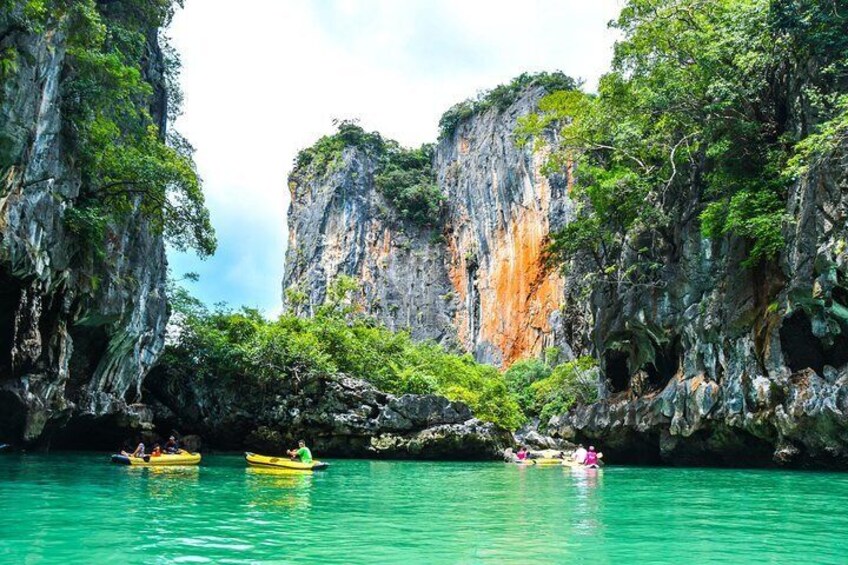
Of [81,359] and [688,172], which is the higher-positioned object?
[688,172]

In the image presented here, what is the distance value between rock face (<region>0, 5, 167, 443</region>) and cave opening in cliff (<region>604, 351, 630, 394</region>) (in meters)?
17.7

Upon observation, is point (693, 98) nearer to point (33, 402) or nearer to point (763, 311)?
point (763, 311)

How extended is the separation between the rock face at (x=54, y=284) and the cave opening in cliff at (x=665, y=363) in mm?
17880

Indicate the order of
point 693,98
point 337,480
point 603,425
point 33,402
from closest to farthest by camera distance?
point 337,480 → point 33,402 → point 693,98 → point 603,425

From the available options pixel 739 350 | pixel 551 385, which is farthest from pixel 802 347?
pixel 551 385

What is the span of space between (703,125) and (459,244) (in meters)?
45.9

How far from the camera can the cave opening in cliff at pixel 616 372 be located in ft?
91.2

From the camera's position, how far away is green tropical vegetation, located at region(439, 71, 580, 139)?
5792cm

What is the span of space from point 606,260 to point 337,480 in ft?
49.5

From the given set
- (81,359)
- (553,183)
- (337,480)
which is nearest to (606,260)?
(337,480)

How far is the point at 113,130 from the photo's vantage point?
18000mm

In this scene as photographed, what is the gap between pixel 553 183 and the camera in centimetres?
5459

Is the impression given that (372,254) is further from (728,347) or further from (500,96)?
(728,347)

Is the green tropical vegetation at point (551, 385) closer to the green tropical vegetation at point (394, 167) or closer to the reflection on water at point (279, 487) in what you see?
the reflection on water at point (279, 487)
